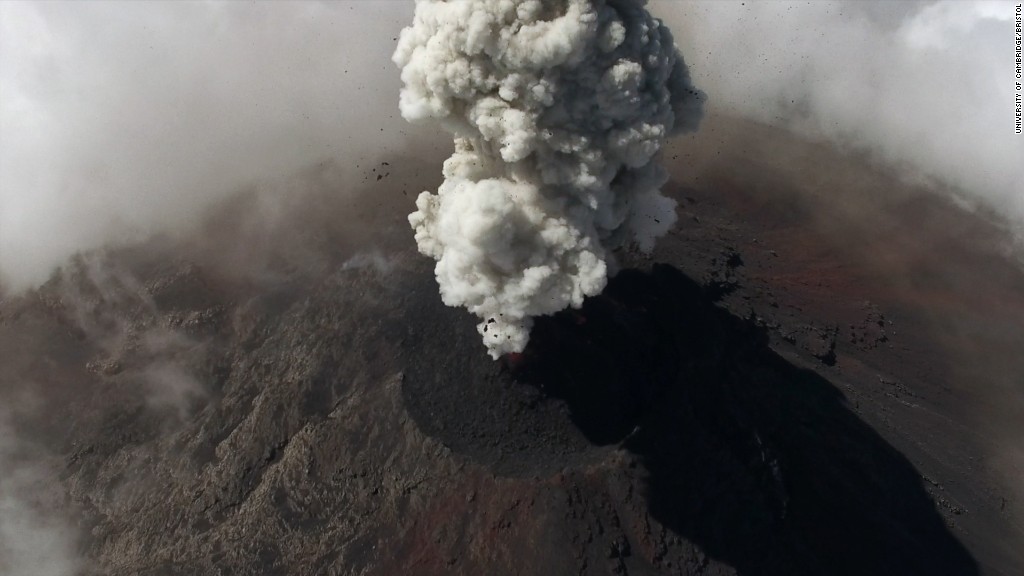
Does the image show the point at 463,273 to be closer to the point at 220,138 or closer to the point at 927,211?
the point at 220,138

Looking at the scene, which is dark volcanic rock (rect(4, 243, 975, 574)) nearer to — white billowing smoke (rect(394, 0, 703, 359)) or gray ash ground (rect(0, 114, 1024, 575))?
gray ash ground (rect(0, 114, 1024, 575))

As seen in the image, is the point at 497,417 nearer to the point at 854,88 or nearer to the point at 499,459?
the point at 499,459

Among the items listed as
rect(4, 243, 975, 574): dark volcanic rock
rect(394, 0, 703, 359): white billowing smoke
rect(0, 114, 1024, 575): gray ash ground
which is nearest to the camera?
rect(394, 0, 703, 359): white billowing smoke

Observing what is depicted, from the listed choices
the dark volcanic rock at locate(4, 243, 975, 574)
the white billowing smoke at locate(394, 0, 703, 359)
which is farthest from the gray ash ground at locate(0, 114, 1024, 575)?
the white billowing smoke at locate(394, 0, 703, 359)

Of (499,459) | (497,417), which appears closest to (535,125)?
(497,417)

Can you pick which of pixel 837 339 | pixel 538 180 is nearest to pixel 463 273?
pixel 538 180
